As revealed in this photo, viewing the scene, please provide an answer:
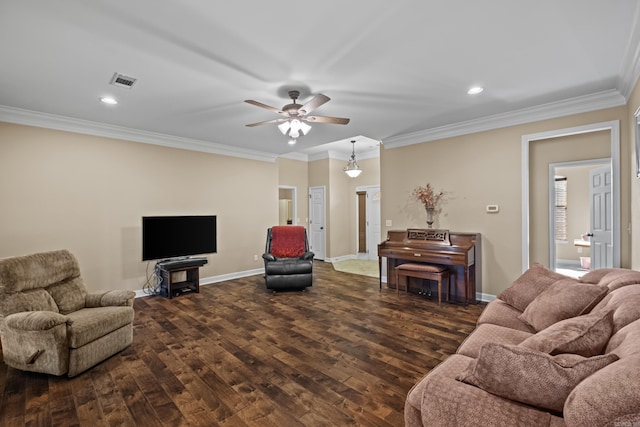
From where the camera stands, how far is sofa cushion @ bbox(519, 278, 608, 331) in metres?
1.93

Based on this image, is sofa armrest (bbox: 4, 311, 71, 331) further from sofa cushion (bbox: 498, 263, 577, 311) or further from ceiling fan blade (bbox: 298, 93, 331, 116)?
sofa cushion (bbox: 498, 263, 577, 311)

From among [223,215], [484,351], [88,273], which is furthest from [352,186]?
[484,351]

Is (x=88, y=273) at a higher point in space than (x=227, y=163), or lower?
lower

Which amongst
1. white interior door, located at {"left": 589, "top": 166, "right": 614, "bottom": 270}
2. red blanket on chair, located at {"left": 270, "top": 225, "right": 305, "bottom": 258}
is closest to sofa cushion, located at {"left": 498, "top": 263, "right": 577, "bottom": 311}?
white interior door, located at {"left": 589, "top": 166, "right": 614, "bottom": 270}

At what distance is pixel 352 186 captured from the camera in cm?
820

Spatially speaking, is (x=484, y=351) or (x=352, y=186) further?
(x=352, y=186)

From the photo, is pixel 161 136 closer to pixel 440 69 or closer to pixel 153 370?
pixel 153 370

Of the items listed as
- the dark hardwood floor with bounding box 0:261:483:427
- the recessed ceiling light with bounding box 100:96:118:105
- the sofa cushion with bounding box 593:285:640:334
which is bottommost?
the dark hardwood floor with bounding box 0:261:483:427

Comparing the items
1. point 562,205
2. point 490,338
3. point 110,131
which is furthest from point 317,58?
point 562,205

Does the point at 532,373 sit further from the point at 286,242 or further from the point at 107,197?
the point at 107,197

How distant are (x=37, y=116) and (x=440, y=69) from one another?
497 centimetres

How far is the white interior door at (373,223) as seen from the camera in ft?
25.8

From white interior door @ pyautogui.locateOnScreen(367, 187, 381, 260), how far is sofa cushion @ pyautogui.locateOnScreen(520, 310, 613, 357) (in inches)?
255

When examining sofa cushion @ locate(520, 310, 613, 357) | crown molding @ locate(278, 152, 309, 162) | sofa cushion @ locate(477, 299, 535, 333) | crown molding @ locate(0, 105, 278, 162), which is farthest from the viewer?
crown molding @ locate(278, 152, 309, 162)
